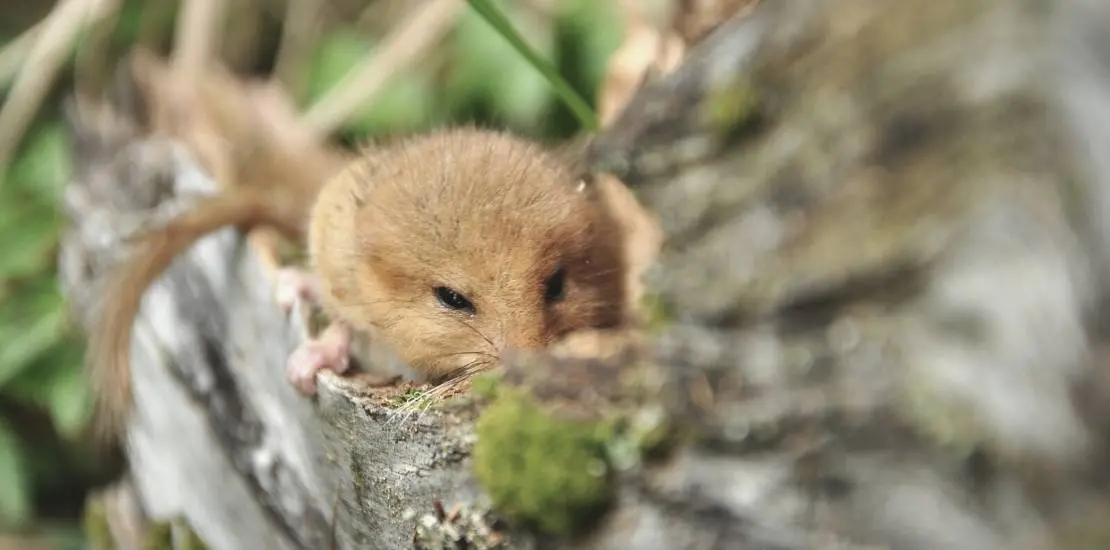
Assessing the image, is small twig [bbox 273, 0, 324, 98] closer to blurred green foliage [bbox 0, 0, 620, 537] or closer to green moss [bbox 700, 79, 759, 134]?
blurred green foliage [bbox 0, 0, 620, 537]

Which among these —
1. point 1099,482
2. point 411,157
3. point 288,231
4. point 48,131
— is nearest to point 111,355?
point 288,231

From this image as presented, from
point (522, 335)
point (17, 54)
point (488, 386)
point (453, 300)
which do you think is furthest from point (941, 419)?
point (17, 54)

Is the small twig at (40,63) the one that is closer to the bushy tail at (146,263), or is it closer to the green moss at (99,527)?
the green moss at (99,527)

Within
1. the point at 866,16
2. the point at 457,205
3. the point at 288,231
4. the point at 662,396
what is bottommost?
the point at 662,396

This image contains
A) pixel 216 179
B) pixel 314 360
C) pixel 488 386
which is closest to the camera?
pixel 488 386

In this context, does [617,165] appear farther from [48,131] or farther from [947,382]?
[48,131]

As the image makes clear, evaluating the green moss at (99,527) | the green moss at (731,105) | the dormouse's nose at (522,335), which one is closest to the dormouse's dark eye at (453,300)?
the dormouse's nose at (522,335)

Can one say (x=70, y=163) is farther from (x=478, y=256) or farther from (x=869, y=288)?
(x=869, y=288)
